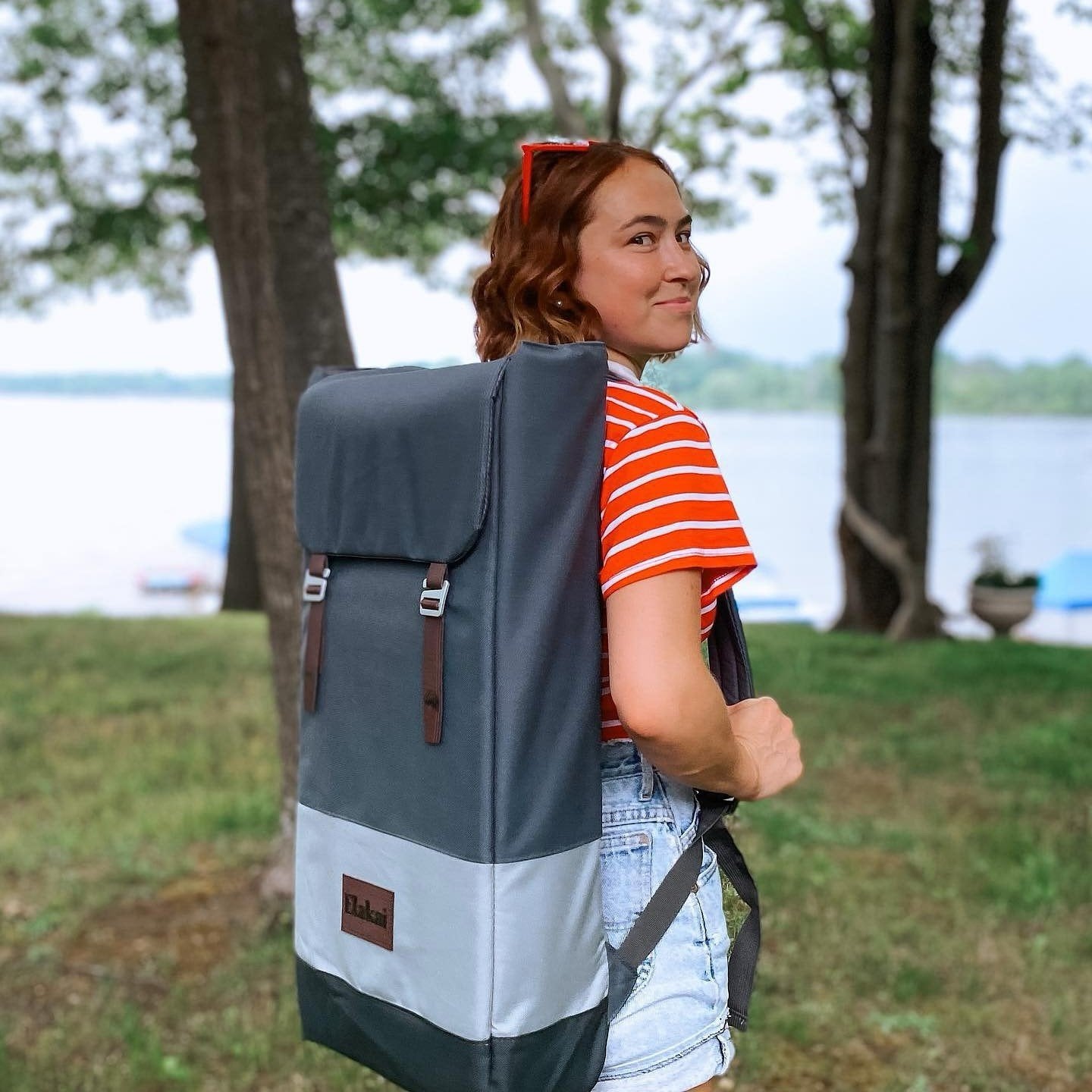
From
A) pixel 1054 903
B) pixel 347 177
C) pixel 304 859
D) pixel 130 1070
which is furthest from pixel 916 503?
pixel 304 859

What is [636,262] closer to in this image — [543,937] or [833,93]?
[543,937]

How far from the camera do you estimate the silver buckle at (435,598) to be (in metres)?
1.46

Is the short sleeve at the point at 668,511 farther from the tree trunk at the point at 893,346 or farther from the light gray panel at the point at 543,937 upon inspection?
the tree trunk at the point at 893,346

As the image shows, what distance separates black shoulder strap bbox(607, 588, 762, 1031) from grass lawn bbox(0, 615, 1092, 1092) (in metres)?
0.06

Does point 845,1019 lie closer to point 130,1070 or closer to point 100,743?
point 130,1070

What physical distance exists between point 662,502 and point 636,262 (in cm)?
35

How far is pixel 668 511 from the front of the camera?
138cm

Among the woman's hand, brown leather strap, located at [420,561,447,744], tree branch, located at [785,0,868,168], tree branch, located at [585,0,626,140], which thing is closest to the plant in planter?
tree branch, located at [785,0,868,168]

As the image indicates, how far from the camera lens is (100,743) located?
19.6 feet

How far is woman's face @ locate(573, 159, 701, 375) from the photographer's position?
158 cm

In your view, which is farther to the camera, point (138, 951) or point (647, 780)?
point (138, 951)

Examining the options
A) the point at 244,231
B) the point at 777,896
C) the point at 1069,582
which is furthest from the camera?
the point at 1069,582

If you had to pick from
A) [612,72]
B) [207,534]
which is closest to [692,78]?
[612,72]

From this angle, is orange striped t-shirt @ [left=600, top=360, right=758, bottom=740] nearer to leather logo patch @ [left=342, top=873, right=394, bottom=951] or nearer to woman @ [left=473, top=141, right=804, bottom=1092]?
woman @ [left=473, top=141, right=804, bottom=1092]
